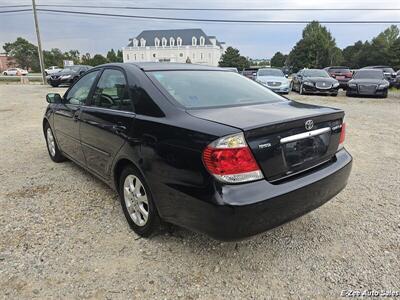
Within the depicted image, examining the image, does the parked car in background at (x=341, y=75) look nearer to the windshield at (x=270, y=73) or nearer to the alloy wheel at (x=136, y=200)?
the windshield at (x=270, y=73)

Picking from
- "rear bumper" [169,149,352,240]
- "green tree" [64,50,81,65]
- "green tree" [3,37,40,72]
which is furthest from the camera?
"green tree" [64,50,81,65]

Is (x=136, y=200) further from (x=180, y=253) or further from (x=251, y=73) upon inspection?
(x=251, y=73)

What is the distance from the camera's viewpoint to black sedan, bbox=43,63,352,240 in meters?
2.04

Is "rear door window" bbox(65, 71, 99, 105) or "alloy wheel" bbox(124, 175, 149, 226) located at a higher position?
"rear door window" bbox(65, 71, 99, 105)

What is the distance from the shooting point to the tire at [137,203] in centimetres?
264

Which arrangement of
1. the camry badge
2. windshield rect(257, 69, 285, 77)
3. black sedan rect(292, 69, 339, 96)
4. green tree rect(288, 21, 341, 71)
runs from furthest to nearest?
green tree rect(288, 21, 341, 71), windshield rect(257, 69, 285, 77), black sedan rect(292, 69, 339, 96), the camry badge

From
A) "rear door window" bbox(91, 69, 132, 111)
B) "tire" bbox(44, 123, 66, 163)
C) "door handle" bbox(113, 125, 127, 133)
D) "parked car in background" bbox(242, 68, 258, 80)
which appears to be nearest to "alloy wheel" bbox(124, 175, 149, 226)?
"door handle" bbox(113, 125, 127, 133)

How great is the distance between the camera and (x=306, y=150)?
94.0 inches

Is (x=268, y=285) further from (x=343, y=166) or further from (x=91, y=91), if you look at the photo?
(x=91, y=91)

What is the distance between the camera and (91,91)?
3.55 m

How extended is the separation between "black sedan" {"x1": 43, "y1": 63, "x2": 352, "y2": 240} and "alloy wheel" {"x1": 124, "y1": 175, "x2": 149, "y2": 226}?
0.01 meters

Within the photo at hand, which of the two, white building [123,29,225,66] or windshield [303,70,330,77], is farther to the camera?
white building [123,29,225,66]

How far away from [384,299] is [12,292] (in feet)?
8.33

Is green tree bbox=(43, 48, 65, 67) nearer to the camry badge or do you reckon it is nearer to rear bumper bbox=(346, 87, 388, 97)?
rear bumper bbox=(346, 87, 388, 97)
